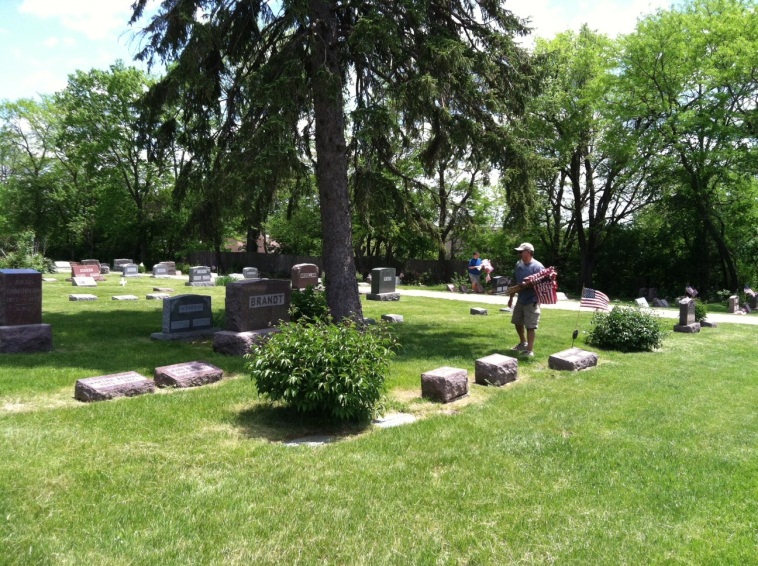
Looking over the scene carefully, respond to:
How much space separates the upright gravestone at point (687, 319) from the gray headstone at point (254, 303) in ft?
31.2

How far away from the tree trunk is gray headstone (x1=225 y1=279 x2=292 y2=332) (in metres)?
0.94

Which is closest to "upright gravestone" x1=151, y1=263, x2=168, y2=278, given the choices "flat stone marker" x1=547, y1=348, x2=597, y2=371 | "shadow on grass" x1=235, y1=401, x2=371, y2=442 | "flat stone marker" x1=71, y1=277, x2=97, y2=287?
"flat stone marker" x1=71, y1=277, x2=97, y2=287

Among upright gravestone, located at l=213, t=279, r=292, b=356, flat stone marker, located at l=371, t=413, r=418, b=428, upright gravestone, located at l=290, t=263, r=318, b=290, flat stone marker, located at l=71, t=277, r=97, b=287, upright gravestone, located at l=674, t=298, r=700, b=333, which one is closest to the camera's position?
flat stone marker, located at l=371, t=413, r=418, b=428

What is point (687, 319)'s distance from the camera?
42.8 feet

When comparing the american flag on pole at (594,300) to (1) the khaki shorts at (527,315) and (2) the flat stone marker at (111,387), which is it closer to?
(1) the khaki shorts at (527,315)

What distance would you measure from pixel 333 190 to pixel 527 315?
3.90 metres

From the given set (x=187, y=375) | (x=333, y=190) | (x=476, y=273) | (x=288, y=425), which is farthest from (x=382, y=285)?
(x=288, y=425)

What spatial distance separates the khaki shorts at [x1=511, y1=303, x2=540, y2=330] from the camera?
8.69m

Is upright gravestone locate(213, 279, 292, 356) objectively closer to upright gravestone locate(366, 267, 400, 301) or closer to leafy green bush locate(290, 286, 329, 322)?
leafy green bush locate(290, 286, 329, 322)

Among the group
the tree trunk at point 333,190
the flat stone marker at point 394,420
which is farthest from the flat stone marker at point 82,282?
the flat stone marker at point 394,420

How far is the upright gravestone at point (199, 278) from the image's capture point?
76.1ft

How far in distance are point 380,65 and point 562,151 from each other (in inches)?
680

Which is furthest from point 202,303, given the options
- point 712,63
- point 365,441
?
point 712,63

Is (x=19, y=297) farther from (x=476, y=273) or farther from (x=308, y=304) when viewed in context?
(x=476, y=273)
